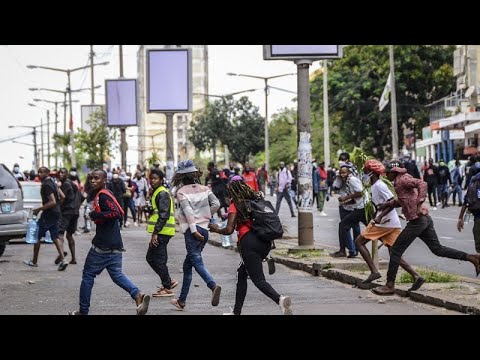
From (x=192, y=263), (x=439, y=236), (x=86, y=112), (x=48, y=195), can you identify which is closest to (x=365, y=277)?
(x=192, y=263)

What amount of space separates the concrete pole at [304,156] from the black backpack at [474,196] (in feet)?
18.1

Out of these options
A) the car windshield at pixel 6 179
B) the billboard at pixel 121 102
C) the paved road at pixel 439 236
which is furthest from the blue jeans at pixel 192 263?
the billboard at pixel 121 102

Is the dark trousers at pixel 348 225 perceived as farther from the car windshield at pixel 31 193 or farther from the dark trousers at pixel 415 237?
the car windshield at pixel 31 193

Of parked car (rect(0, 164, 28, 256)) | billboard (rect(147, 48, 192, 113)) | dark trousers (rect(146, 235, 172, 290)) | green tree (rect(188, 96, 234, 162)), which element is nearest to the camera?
dark trousers (rect(146, 235, 172, 290))

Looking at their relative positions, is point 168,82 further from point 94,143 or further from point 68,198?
point 94,143

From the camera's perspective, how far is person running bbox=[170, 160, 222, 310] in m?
14.6

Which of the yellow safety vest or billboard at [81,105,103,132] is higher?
billboard at [81,105,103,132]

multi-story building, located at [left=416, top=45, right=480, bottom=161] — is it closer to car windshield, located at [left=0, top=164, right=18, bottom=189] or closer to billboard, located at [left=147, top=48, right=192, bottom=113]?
billboard, located at [left=147, top=48, right=192, bottom=113]

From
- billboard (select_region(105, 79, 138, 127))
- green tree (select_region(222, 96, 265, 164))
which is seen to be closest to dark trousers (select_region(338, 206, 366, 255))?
billboard (select_region(105, 79, 138, 127))

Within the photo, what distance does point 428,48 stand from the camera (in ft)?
248

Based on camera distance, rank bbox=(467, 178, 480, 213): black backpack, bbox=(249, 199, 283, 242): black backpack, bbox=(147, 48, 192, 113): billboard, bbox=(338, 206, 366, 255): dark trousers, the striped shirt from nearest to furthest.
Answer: bbox=(249, 199, 283, 242): black backpack
the striped shirt
bbox=(467, 178, 480, 213): black backpack
bbox=(338, 206, 366, 255): dark trousers
bbox=(147, 48, 192, 113): billboard

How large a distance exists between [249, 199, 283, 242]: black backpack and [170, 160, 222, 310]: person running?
6.02ft
